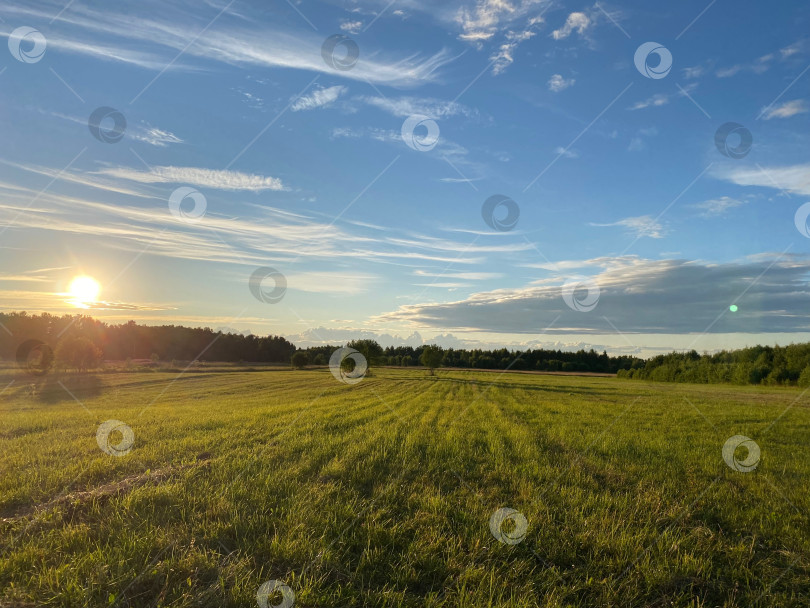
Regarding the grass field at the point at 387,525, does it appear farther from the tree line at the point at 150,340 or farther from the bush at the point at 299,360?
the tree line at the point at 150,340

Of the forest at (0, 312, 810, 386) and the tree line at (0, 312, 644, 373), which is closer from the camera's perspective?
the forest at (0, 312, 810, 386)

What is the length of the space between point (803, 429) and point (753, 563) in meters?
19.1

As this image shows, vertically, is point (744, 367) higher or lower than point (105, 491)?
higher

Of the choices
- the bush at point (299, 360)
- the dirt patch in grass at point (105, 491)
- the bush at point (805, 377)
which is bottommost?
the bush at point (299, 360)

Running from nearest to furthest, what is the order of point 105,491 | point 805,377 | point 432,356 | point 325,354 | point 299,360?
point 105,491
point 805,377
point 432,356
point 299,360
point 325,354

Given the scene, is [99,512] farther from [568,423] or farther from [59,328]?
[59,328]

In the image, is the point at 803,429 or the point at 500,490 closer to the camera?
the point at 500,490

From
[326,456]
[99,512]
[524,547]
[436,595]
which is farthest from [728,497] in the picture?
[99,512]

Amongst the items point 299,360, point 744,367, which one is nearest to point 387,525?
point 299,360

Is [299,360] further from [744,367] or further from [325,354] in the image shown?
[744,367]

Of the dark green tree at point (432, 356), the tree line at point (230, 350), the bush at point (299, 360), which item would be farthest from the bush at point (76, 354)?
the dark green tree at point (432, 356)

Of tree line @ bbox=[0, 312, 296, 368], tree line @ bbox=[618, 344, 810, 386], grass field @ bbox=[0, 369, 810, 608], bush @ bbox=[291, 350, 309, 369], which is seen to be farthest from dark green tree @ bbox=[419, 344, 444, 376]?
grass field @ bbox=[0, 369, 810, 608]

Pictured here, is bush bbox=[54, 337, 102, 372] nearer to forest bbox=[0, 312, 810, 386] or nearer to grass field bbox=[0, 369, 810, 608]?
forest bbox=[0, 312, 810, 386]

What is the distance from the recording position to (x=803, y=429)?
63.5 ft
